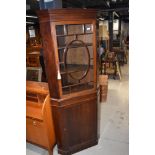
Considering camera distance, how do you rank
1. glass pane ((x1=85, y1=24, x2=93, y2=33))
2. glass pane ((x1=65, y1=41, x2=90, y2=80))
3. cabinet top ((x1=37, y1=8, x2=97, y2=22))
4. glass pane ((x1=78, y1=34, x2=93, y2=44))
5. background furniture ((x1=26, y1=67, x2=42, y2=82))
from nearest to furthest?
cabinet top ((x1=37, y1=8, x2=97, y2=22)) → glass pane ((x1=85, y1=24, x2=93, y2=33)) → glass pane ((x1=78, y1=34, x2=93, y2=44)) → glass pane ((x1=65, y1=41, x2=90, y2=80)) → background furniture ((x1=26, y1=67, x2=42, y2=82))

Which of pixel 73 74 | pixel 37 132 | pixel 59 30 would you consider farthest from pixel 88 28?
pixel 37 132

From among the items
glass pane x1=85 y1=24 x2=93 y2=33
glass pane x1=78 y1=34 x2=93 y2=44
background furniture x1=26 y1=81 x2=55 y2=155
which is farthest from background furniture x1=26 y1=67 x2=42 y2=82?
glass pane x1=85 y1=24 x2=93 y2=33

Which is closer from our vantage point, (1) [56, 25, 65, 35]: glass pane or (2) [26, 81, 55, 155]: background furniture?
(1) [56, 25, 65, 35]: glass pane

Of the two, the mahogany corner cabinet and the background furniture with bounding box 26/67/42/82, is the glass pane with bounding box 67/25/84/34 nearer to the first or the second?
the mahogany corner cabinet

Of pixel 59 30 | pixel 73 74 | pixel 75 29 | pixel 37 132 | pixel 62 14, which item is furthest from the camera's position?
pixel 73 74

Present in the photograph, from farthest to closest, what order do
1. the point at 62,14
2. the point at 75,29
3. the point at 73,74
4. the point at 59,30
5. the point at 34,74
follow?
the point at 34,74
the point at 73,74
the point at 75,29
the point at 59,30
the point at 62,14

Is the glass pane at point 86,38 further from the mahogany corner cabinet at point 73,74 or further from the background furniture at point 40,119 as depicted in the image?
the background furniture at point 40,119

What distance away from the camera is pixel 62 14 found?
2180mm

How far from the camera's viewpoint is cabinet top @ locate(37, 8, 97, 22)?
215 centimetres

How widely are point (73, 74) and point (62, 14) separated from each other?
0.92 m

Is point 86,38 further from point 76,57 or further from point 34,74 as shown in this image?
point 34,74

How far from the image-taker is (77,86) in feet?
8.98
